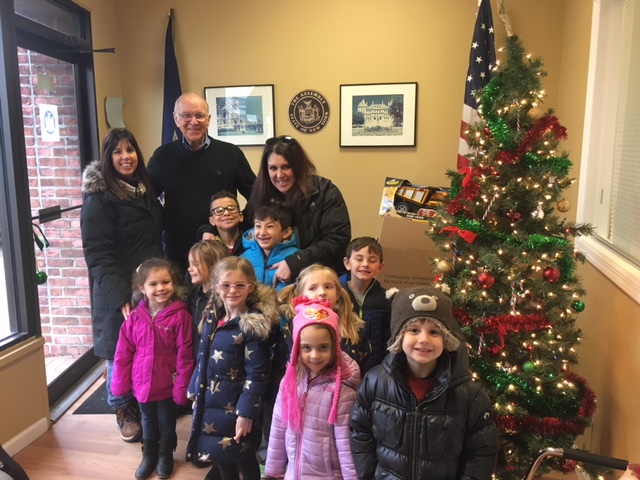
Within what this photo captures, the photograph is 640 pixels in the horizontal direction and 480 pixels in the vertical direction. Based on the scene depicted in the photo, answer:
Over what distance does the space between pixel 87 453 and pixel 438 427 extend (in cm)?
194

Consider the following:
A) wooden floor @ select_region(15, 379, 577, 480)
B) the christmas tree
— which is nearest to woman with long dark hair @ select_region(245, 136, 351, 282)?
the christmas tree

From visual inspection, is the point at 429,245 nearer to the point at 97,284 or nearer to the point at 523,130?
the point at 523,130

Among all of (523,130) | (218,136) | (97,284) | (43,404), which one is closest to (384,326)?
(523,130)

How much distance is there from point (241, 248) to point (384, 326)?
0.80 metres

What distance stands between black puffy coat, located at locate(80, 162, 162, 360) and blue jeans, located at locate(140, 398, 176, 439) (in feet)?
1.29

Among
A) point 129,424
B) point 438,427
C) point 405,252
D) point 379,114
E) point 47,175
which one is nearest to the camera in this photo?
point 438,427

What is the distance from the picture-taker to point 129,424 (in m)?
2.66

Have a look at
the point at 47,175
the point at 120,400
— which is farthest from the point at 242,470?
the point at 47,175

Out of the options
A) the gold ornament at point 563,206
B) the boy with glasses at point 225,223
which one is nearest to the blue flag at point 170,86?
the boy with glasses at point 225,223

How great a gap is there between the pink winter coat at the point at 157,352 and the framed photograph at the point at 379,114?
2.01 metres

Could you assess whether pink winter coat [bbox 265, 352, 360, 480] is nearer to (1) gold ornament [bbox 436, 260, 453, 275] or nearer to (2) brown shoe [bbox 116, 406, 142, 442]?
(1) gold ornament [bbox 436, 260, 453, 275]

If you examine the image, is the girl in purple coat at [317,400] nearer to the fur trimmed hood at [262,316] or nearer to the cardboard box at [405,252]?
the fur trimmed hood at [262,316]

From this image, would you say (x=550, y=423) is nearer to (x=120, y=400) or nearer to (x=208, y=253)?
(x=208, y=253)

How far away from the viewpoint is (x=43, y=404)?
2.75 m
